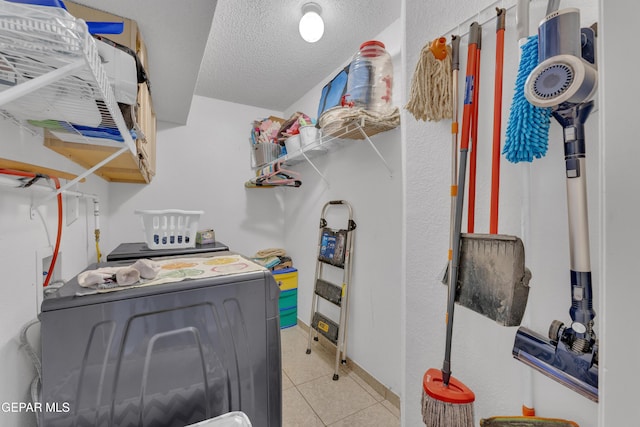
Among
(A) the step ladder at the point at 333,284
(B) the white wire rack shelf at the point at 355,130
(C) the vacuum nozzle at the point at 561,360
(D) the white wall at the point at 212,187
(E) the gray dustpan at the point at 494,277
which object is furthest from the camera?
(D) the white wall at the point at 212,187

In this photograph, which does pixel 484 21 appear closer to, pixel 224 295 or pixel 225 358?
pixel 224 295

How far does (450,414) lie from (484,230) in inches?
21.6

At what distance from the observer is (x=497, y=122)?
Result: 0.75 m

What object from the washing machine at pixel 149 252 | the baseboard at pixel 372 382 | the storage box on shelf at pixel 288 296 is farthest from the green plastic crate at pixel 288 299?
the washing machine at pixel 149 252

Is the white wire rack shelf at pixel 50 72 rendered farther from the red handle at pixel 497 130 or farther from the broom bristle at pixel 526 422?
the broom bristle at pixel 526 422

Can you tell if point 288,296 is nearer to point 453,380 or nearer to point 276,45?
point 453,380

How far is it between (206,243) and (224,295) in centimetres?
113

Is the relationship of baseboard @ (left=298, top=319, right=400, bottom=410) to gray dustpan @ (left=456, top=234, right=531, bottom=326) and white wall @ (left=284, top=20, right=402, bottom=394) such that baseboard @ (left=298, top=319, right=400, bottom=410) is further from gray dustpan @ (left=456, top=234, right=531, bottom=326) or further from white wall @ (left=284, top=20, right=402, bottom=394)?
gray dustpan @ (left=456, top=234, right=531, bottom=326)

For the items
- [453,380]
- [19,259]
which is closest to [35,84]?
[19,259]

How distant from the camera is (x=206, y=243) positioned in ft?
6.15

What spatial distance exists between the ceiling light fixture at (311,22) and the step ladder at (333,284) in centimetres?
113

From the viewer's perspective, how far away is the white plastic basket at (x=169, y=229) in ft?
Result: 5.16

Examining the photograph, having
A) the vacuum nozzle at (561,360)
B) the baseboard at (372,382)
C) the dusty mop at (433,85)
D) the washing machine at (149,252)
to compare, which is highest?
the dusty mop at (433,85)

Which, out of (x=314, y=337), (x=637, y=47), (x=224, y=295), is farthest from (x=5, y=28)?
(x=314, y=337)
